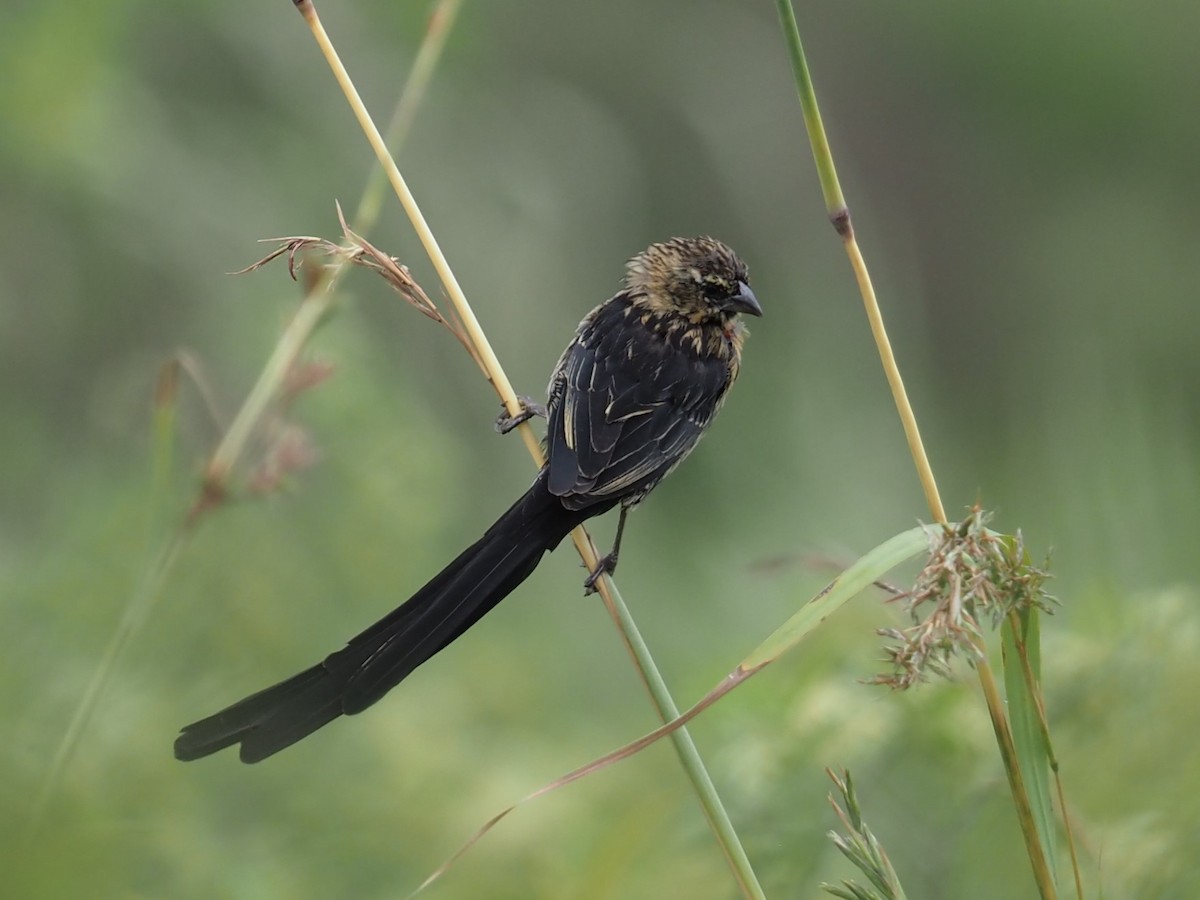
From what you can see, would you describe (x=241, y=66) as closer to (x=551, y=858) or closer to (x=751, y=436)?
(x=751, y=436)

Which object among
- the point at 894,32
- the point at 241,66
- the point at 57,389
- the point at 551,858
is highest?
the point at 894,32

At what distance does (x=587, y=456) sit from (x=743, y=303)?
2.92ft

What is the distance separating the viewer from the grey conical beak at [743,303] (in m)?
3.74

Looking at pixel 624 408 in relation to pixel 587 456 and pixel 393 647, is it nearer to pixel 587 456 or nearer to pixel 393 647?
pixel 587 456

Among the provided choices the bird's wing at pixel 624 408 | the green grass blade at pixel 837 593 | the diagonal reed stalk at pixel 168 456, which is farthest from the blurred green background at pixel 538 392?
the green grass blade at pixel 837 593

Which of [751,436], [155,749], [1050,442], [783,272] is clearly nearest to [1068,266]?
[783,272]

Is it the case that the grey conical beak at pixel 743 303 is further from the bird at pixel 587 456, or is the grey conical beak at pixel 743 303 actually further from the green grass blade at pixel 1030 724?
the green grass blade at pixel 1030 724

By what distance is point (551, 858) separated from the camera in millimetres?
2482

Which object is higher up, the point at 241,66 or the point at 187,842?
the point at 241,66

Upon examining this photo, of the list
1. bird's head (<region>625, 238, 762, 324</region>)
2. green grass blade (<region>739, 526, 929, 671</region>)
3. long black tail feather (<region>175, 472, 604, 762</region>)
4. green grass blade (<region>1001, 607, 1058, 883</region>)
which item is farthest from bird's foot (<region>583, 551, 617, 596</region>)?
bird's head (<region>625, 238, 762, 324</region>)

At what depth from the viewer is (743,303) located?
3.76 metres

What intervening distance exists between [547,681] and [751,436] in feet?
5.75

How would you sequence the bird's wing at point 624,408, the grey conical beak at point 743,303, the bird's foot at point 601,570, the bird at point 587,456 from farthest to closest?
the grey conical beak at point 743,303, the bird's wing at point 624,408, the bird's foot at point 601,570, the bird at point 587,456

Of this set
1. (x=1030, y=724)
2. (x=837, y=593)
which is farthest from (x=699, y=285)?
(x=1030, y=724)
